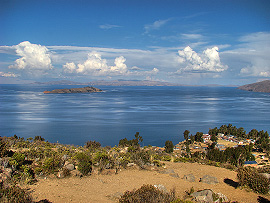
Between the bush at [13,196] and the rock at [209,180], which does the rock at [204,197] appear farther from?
the bush at [13,196]

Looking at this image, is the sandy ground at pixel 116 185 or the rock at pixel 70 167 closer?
the sandy ground at pixel 116 185

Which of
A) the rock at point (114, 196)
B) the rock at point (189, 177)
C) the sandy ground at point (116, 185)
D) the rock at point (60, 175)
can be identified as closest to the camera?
the rock at point (114, 196)

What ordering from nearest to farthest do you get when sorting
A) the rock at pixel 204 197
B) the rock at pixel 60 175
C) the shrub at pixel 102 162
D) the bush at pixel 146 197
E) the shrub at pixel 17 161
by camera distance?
1. the bush at pixel 146 197
2. the rock at pixel 204 197
3. the shrub at pixel 17 161
4. the rock at pixel 60 175
5. the shrub at pixel 102 162

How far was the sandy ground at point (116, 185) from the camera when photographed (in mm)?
8938

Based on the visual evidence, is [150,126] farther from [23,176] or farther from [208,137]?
[23,176]

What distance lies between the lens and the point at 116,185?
413 inches

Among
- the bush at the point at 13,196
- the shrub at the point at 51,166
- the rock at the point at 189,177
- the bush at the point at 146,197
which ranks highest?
the bush at the point at 13,196

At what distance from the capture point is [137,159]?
14.1m

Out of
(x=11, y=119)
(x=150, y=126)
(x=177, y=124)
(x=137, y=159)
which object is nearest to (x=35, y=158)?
(x=137, y=159)

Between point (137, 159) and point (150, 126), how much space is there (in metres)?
43.6

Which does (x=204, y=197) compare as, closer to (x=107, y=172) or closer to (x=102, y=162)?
(x=107, y=172)

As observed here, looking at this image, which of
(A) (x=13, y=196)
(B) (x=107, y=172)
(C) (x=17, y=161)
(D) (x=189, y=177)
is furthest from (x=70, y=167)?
(D) (x=189, y=177)

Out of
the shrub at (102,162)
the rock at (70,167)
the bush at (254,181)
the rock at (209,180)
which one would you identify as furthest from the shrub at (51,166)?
the bush at (254,181)

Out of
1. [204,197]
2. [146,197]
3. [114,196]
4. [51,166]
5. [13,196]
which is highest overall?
[13,196]
